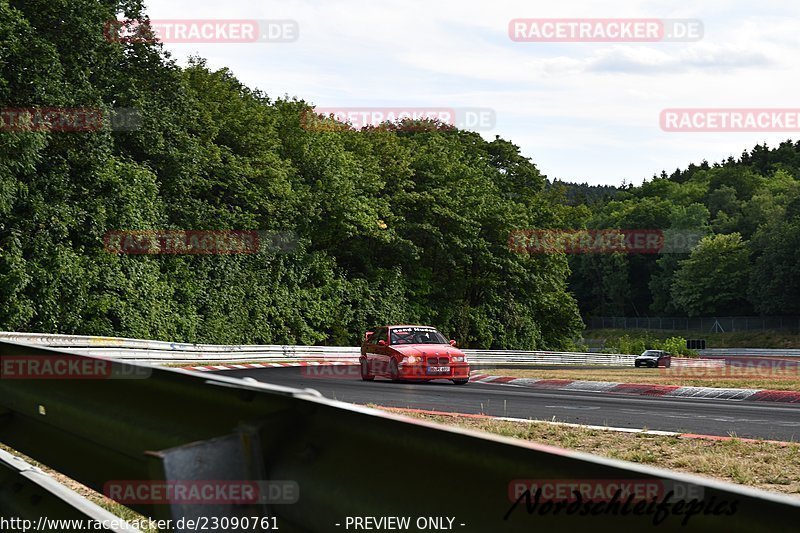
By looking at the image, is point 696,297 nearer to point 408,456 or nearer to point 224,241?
point 224,241

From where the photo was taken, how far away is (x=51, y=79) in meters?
30.1

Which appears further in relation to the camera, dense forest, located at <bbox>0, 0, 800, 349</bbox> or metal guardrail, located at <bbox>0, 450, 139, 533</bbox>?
dense forest, located at <bbox>0, 0, 800, 349</bbox>

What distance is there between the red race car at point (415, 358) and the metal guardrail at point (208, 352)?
644cm

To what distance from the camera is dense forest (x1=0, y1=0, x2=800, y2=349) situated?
29.8m

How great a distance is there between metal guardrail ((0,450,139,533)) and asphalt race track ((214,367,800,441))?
8138mm

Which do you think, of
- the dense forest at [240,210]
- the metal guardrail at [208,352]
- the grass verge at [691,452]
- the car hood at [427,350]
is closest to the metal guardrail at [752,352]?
the dense forest at [240,210]

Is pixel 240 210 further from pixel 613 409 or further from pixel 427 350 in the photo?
pixel 613 409

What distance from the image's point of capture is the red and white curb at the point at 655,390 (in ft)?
57.8

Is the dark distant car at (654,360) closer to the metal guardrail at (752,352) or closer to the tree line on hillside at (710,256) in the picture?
the metal guardrail at (752,352)

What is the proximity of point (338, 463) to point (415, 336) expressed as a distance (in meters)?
21.4

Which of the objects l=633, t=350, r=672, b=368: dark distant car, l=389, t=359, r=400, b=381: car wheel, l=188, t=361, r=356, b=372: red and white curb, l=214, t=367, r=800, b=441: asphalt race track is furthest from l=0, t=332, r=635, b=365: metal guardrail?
l=389, t=359, r=400, b=381: car wheel

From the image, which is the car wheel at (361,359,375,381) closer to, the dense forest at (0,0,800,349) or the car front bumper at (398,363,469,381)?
the car front bumper at (398,363,469,381)

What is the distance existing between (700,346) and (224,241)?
80494 millimetres

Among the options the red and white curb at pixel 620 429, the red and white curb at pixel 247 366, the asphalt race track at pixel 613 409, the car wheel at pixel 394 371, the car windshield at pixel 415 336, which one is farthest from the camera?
the red and white curb at pixel 247 366
